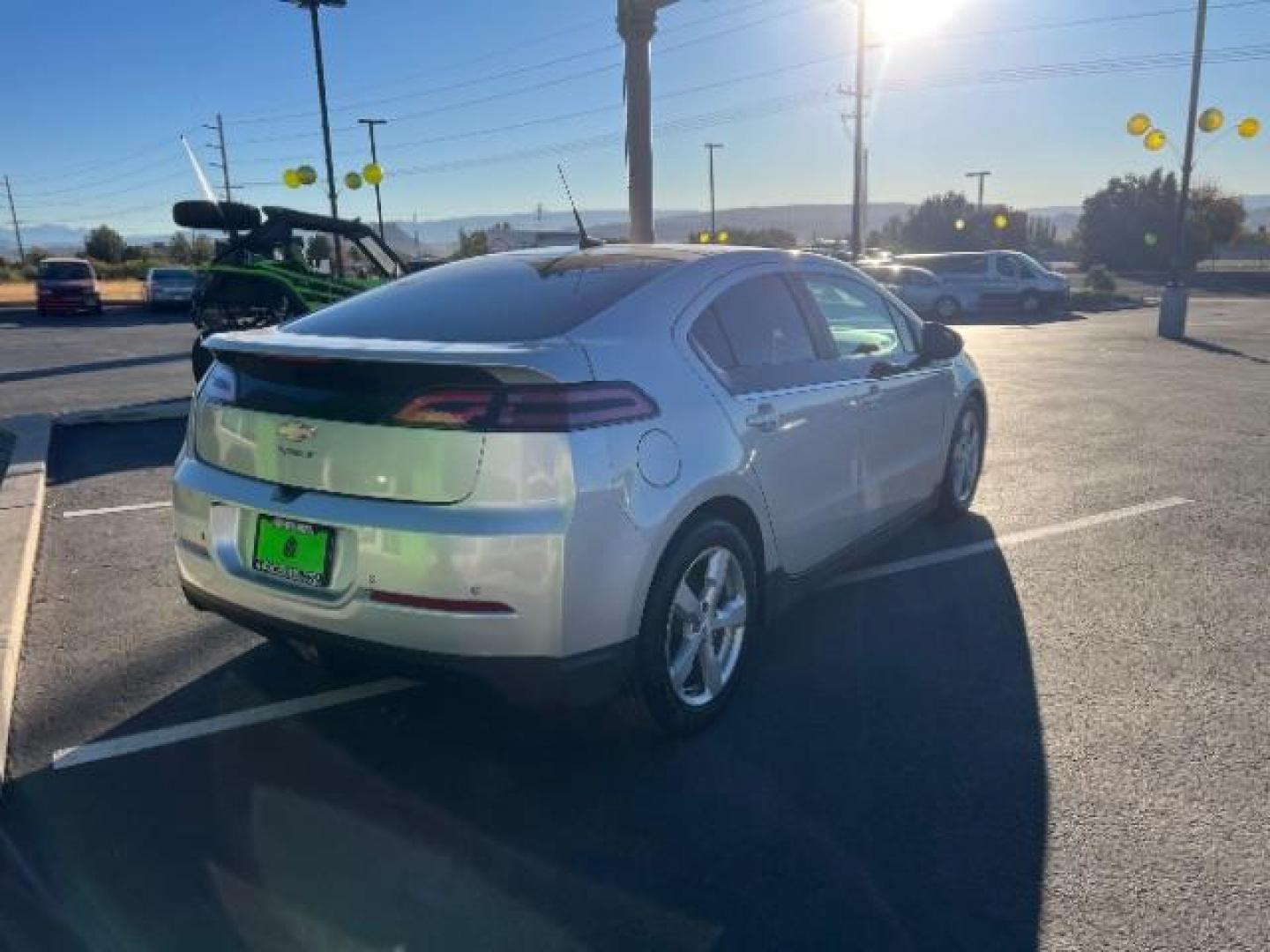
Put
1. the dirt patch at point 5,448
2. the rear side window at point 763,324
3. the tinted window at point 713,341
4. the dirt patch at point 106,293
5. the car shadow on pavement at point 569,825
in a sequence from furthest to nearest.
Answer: the dirt patch at point 106,293
the dirt patch at point 5,448
the rear side window at point 763,324
the tinted window at point 713,341
the car shadow on pavement at point 569,825

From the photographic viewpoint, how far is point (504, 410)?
8.75 ft

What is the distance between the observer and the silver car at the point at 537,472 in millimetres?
2652

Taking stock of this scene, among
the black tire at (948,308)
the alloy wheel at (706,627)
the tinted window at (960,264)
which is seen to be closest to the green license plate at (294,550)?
the alloy wheel at (706,627)

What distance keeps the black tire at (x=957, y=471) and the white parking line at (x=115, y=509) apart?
471 centimetres

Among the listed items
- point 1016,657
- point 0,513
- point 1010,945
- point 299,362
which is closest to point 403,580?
point 299,362

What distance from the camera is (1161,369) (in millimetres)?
12992

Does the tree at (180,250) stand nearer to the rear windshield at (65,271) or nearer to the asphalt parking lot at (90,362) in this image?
the rear windshield at (65,271)

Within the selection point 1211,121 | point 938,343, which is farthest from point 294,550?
point 1211,121

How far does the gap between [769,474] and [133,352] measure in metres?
16.0

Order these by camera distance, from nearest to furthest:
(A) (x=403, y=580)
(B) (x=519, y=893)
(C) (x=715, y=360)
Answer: (B) (x=519, y=893)
(A) (x=403, y=580)
(C) (x=715, y=360)

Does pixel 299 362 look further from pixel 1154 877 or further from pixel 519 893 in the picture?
pixel 1154 877

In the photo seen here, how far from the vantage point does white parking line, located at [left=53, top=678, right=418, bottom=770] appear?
10.4 feet

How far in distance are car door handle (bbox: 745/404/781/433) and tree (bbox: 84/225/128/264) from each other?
6039cm

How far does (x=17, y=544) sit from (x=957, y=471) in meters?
5.06
